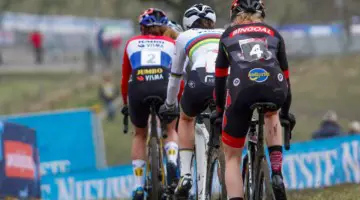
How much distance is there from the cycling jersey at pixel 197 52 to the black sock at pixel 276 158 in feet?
5.41

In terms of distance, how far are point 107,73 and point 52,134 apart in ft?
52.0

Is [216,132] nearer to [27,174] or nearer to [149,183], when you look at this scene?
[149,183]

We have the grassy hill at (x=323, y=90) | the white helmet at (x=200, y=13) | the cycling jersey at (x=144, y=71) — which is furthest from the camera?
the grassy hill at (x=323, y=90)

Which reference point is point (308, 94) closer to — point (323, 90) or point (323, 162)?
point (323, 90)

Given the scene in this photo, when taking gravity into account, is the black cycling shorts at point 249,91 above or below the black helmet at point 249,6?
below

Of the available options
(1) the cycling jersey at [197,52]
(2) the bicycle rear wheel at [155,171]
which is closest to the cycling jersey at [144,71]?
(2) the bicycle rear wheel at [155,171]

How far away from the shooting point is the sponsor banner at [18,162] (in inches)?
567

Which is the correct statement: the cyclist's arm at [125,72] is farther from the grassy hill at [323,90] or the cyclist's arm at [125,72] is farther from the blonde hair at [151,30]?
the grassy hill at [323,90]

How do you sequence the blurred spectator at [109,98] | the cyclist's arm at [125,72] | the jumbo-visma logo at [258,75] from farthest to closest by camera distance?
the blurred spectator at [109,98]
the cyclist's arm at [125,72]
the jumbo-visma logo at [258,75]

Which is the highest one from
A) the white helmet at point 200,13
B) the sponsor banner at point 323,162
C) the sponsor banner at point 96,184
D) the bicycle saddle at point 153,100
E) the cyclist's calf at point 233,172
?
the white helmet at point 200,13

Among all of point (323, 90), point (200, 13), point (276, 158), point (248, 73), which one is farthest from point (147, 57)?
point (323, 90)

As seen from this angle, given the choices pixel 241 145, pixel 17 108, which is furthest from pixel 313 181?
pixel 17 108

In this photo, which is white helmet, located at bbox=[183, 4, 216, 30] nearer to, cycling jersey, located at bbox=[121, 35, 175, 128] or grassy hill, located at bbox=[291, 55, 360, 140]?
cycling jersey, located at bbox=[121, 35, 175, 128]

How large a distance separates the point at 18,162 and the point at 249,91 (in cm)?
782
